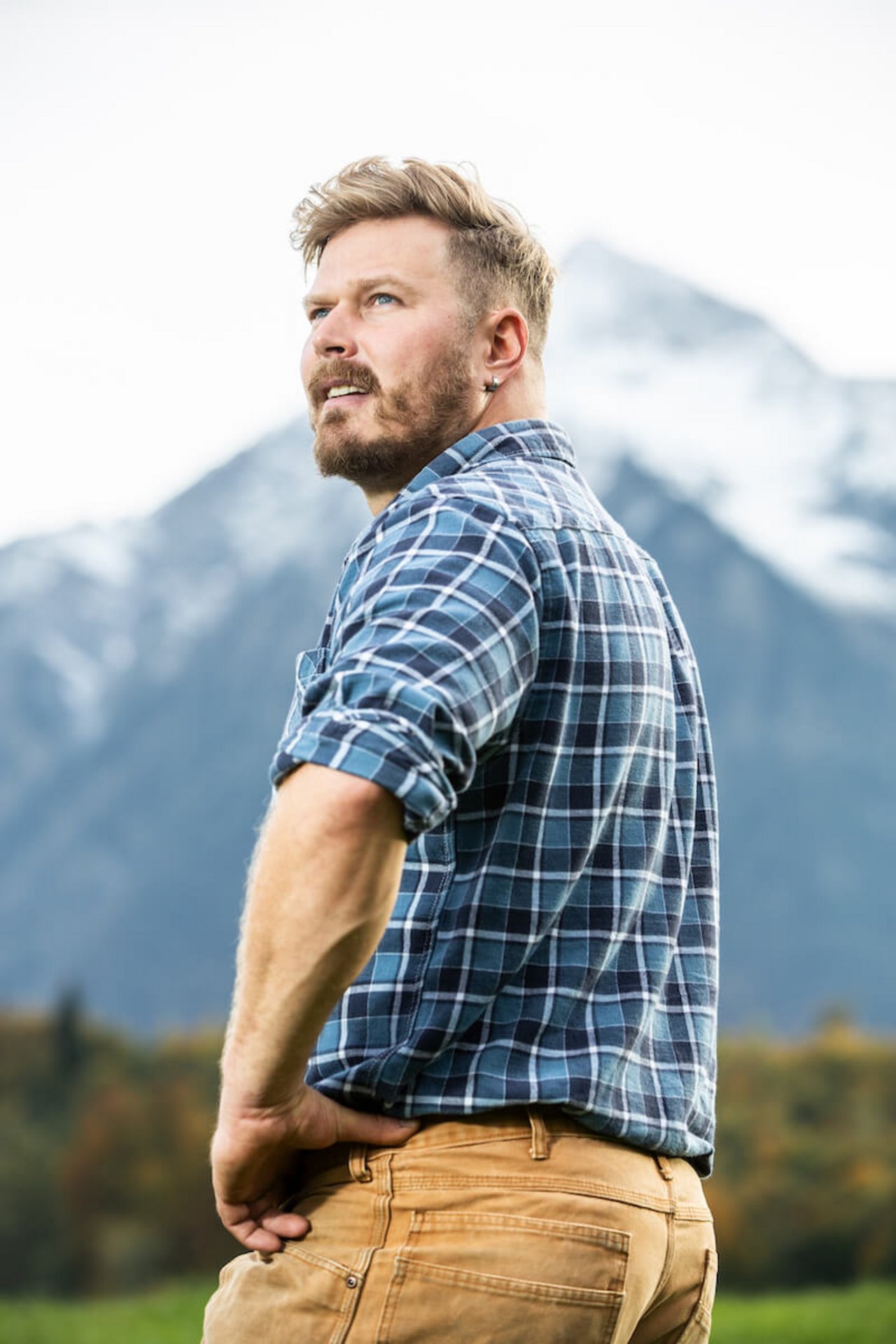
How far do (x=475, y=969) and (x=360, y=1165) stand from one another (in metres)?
0.25

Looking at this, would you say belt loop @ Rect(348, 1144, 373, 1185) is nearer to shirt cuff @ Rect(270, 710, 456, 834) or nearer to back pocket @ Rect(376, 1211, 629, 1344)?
back pocket @ Rect(376, 1211, 629, 1344)

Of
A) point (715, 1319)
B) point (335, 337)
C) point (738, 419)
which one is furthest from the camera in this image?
point (738, 419)

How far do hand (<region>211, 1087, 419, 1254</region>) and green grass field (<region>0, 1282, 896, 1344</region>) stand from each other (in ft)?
26.7

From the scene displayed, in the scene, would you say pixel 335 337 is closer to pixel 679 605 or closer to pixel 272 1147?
pixel 272 1147

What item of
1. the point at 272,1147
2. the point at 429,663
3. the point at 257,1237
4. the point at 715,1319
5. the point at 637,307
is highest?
the point at 637,307

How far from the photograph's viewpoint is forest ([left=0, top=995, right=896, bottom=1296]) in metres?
12.1

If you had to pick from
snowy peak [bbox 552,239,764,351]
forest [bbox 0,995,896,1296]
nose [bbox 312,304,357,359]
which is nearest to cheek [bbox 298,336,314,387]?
nose [bbox 312,304,357,359]

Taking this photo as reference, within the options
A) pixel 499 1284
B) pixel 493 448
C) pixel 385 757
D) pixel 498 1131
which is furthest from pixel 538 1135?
pixel 493 448

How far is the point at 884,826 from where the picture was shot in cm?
5444

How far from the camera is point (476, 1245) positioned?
5.03 feet

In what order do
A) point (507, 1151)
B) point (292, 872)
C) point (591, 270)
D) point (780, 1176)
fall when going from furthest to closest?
point (591, 270), point (780, 1176), point (507, 1151), point (292, 872)

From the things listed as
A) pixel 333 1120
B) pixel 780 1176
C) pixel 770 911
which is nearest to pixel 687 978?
pixel 333 1120

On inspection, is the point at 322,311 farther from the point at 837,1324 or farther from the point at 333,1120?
the point at 837,1324

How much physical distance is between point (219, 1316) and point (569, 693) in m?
0.76
